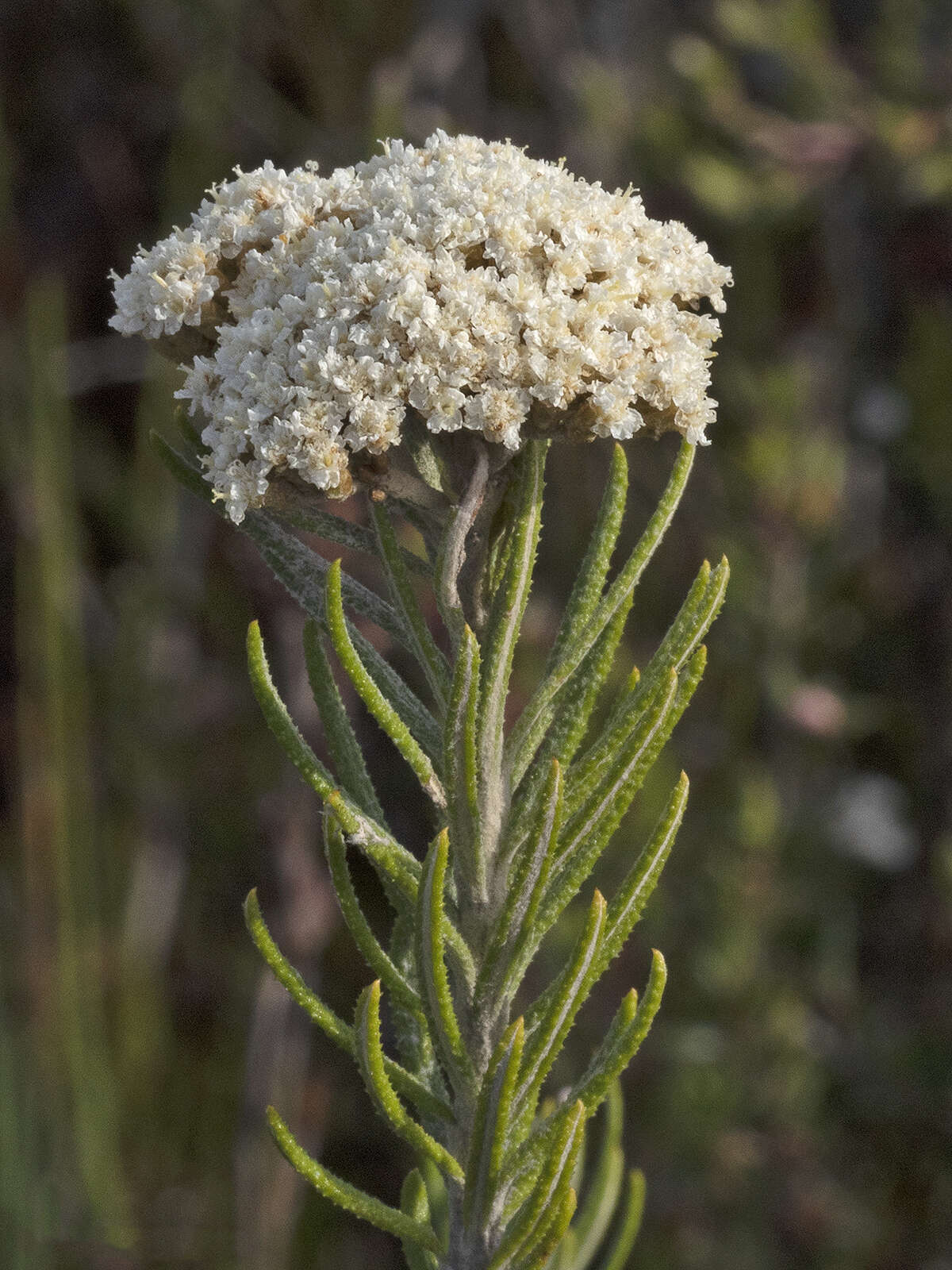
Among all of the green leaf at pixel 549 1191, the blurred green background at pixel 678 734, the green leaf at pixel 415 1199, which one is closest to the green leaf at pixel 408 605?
the green leaf at pixel 549 1191

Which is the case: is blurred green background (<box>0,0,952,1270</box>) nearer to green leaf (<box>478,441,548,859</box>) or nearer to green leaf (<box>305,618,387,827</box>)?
green leaf (<box>305,618,387,827</box>)

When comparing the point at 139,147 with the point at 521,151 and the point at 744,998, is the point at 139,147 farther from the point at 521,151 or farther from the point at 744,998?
the point at 521,151

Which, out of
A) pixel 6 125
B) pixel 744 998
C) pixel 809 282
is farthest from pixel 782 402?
pixel 6 125

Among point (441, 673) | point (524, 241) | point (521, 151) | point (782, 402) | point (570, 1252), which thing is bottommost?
point (570, 1252)

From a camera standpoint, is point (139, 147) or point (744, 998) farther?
point (139, 147)

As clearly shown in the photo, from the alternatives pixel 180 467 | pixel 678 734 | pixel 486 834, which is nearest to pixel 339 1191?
pixel 486 834

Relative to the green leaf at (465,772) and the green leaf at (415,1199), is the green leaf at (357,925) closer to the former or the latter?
the green leaf at (465,772)
